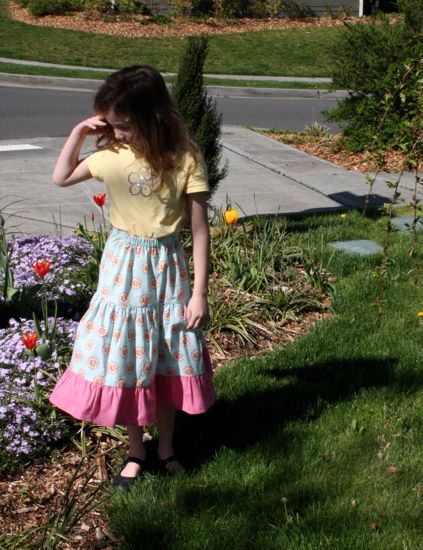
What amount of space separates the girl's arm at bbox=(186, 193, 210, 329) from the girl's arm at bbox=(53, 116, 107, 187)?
15.9 inches

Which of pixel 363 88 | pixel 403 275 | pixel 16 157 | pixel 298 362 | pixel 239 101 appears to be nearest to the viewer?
pixel 298 362

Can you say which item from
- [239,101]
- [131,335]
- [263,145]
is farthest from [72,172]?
[239,101]

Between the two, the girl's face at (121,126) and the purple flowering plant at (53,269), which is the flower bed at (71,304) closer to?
the purple flowering plant at (53,269)

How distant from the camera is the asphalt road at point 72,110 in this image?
1173cm

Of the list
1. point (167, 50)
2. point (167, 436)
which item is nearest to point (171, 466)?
point (167, 436)

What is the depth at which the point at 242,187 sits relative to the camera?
27.0 ft

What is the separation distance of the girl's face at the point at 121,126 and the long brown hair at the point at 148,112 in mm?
14

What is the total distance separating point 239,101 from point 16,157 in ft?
23.1

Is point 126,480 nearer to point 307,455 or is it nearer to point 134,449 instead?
point 134,449

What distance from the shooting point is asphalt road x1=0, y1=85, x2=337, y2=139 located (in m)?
11.7

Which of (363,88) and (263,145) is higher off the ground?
(363,88)

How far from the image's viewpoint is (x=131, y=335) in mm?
3168

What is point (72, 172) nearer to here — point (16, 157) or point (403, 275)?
point (403, 275)

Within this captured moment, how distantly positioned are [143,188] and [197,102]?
116 inches
